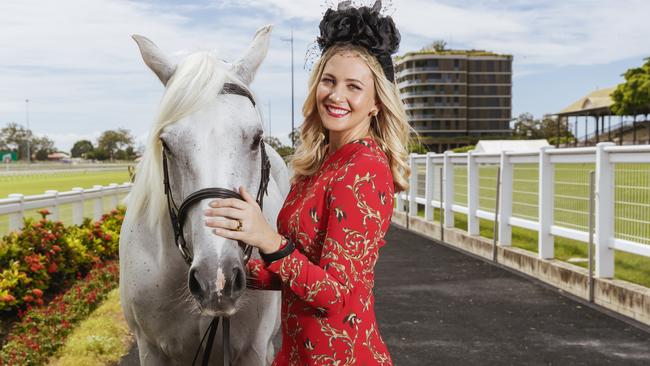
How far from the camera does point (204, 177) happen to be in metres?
1.98

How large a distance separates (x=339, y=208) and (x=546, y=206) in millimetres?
7020

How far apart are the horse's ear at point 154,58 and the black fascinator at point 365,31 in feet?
2.22

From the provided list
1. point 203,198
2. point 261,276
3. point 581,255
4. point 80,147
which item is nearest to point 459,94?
point 80,147

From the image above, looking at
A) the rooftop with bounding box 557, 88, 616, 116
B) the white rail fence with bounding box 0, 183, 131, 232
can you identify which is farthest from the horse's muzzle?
the rooftop with bounding box 557, 88, 616, 116

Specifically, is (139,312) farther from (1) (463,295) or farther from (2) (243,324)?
(1) (463,295)

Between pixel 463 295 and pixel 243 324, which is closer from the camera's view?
pixel 243 324

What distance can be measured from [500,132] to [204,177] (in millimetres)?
136488

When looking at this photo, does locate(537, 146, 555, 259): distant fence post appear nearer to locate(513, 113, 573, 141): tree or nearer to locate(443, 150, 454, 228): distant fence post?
locate(443, 150, 454, 228): distant fence post

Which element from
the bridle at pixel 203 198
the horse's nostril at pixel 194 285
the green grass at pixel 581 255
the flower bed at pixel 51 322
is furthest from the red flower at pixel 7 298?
the green grass at pixel 581 255

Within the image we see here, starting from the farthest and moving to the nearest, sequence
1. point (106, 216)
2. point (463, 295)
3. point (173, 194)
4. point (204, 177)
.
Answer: point (106, 216) < point (463, 295) < point (173, 194) < point (204, 177)

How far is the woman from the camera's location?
1.76 m

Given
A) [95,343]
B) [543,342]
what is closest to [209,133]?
[95,343]

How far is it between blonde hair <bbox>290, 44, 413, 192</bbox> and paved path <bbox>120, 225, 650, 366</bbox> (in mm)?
3139

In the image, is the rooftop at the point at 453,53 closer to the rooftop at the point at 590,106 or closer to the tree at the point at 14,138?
the rooftop at the point at 590,106
